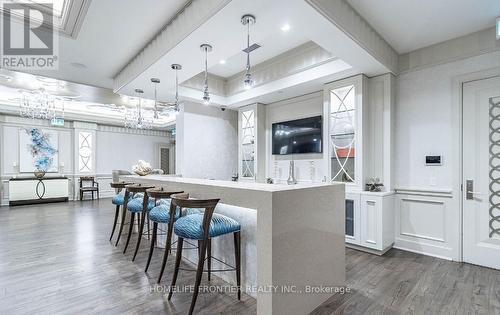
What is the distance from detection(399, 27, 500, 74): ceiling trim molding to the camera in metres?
2.94

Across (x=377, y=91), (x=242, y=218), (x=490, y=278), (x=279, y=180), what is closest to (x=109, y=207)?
(x=279, y=180)

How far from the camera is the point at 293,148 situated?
15.3 feet

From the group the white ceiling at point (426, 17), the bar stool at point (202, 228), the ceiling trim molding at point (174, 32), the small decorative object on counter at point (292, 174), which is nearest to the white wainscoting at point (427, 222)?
the small decorative object on counter at point (292, 174)

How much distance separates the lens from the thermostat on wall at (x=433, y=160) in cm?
327

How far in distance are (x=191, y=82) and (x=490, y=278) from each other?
5229 mm

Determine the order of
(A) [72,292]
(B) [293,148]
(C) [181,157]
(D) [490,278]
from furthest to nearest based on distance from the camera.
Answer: (C) [181,157]
(B) [293,148]
(D) [490,278]
(A) [72,292]

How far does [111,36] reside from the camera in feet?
10.2

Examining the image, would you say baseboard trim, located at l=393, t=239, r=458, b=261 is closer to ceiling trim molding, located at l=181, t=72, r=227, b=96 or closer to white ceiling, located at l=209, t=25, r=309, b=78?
white ceiling, located at l=209, t=25, r=309, b=78

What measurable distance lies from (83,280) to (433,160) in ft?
15.1

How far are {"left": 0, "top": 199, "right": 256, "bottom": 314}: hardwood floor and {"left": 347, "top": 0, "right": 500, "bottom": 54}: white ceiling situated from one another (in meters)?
3.32

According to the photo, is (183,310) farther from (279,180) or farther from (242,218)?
(279,180)

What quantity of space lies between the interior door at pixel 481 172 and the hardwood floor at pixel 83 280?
9.80ft

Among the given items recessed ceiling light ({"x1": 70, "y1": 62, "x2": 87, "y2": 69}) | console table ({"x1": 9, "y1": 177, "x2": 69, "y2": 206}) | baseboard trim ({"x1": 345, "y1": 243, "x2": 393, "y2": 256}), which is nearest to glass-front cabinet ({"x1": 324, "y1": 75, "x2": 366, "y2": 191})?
baseboard trim ({"x1": 345, "y1": 243, "x2": 393, "y2": 256})

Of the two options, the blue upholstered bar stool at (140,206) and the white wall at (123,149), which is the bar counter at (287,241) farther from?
the white wall at (123,149)
